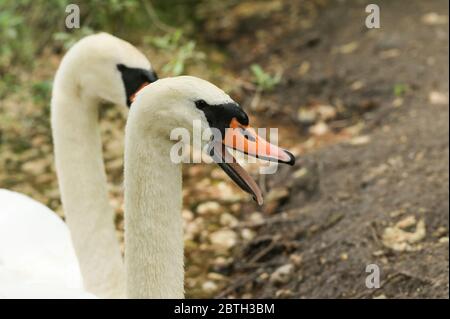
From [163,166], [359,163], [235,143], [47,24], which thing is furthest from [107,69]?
[47,24]

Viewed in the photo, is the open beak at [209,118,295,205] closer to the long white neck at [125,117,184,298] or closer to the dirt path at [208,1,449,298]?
the long white neck at [125,117,184,298]

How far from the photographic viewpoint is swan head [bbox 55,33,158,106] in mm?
3562

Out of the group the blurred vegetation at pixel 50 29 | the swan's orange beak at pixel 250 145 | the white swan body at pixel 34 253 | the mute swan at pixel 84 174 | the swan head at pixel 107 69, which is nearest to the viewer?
the swan's orange beak at pixel 250 145

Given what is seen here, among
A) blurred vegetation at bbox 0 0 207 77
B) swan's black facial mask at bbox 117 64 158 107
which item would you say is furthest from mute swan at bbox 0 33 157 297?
blurred vegetation at bbox 0 0 207 77

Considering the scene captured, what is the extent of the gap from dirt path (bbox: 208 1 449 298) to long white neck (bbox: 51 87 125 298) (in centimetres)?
73

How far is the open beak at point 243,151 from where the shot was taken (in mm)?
2551

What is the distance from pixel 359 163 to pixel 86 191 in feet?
6.17

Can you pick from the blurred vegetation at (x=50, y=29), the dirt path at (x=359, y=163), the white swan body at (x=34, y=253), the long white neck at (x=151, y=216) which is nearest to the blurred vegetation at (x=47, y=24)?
the blurred vegetation at (x=50, y=29)

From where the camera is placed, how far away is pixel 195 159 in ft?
17.8

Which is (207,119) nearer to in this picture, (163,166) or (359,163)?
(163,166)

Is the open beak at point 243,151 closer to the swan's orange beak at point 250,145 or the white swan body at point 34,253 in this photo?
the swan's orange beak at point 250,145

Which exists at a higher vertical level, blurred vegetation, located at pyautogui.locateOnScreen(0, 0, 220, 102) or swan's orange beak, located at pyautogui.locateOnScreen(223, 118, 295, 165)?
blurred vegetation, located at pyautogui.locateOnScreen(0, 0, 220, 102)

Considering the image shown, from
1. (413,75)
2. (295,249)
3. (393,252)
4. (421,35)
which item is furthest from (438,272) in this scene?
(421,35)

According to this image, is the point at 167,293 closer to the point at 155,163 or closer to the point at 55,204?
the point at 155,163
